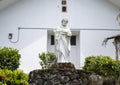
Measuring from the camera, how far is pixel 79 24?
72.1 ft

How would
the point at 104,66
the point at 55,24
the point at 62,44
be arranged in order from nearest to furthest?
the point at 62,44
the point at 104,66
the point at 55,24

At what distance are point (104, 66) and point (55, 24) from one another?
498 centimetres

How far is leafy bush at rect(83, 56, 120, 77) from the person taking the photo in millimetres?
17250

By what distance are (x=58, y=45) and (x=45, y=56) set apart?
3.46 metres

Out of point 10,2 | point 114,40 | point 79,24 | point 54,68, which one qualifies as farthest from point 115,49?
point 54,68

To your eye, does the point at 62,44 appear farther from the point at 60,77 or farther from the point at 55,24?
the point at 55,24

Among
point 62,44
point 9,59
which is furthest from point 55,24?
point 62,44

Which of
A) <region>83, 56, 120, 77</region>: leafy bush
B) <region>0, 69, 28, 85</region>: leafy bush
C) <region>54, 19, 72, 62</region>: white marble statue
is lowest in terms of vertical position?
<region>0, 69, 28, 85</region>: leafy bush

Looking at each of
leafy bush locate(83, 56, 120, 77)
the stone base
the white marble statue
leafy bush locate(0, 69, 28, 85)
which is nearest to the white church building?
leafy bush locate(83, 56, 120, 77)

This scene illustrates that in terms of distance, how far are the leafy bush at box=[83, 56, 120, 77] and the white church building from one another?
3.20 metres

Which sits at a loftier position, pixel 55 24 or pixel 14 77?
pixel 55 24

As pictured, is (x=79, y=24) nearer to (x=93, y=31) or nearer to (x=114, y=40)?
(x=93, y=31)

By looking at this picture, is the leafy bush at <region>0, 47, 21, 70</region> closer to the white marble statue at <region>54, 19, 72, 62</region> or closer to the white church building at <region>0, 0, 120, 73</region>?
the white marble statue at <region>54, 19, 72, 62</region>

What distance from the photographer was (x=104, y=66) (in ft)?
58.0
